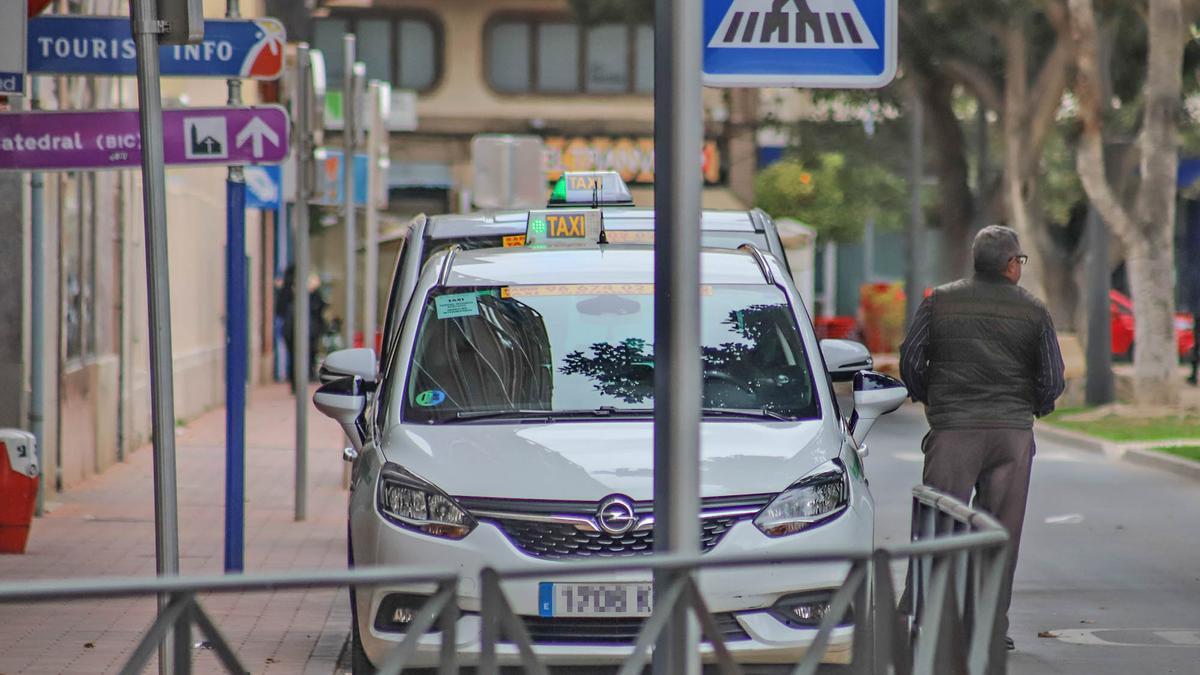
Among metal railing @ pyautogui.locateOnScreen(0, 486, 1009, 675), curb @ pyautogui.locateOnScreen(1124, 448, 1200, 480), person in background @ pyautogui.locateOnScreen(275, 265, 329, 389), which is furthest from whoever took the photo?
person in background @ pyautogui.locateOnScreen(275, 265, 329, 389)

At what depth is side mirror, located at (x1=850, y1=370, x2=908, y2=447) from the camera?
27.3 feet

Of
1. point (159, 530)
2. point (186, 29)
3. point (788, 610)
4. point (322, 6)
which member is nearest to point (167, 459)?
point (159, 530)

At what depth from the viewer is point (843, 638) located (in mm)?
4781

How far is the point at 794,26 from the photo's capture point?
5941mm

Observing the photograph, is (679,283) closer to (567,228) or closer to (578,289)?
(578,289)

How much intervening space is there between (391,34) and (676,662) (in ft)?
138

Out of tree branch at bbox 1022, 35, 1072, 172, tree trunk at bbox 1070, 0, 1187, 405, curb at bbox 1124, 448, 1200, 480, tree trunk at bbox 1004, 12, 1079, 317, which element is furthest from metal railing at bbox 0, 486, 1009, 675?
tree branch at bbox 1022, 35, 1072, 172

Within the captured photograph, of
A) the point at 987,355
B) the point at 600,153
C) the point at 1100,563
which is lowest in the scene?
the point at 1100,563

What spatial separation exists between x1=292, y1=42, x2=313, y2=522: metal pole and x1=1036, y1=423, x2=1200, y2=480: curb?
7.80m

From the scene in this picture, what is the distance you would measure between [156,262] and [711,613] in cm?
274

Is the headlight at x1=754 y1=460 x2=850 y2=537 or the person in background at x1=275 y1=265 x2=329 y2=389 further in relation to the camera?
the person in background at x1=275 y1=265 x2=329 y2=389

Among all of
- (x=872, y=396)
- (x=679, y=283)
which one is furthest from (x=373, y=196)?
(x=679, y=283)

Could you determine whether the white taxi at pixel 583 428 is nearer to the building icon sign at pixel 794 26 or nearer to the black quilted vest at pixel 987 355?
the black quilted vest at pixel 987 355

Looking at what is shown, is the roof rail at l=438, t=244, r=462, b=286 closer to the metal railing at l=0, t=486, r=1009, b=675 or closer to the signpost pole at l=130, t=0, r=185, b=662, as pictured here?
the signpost pole at l=130, t=0, r=185, b=662
